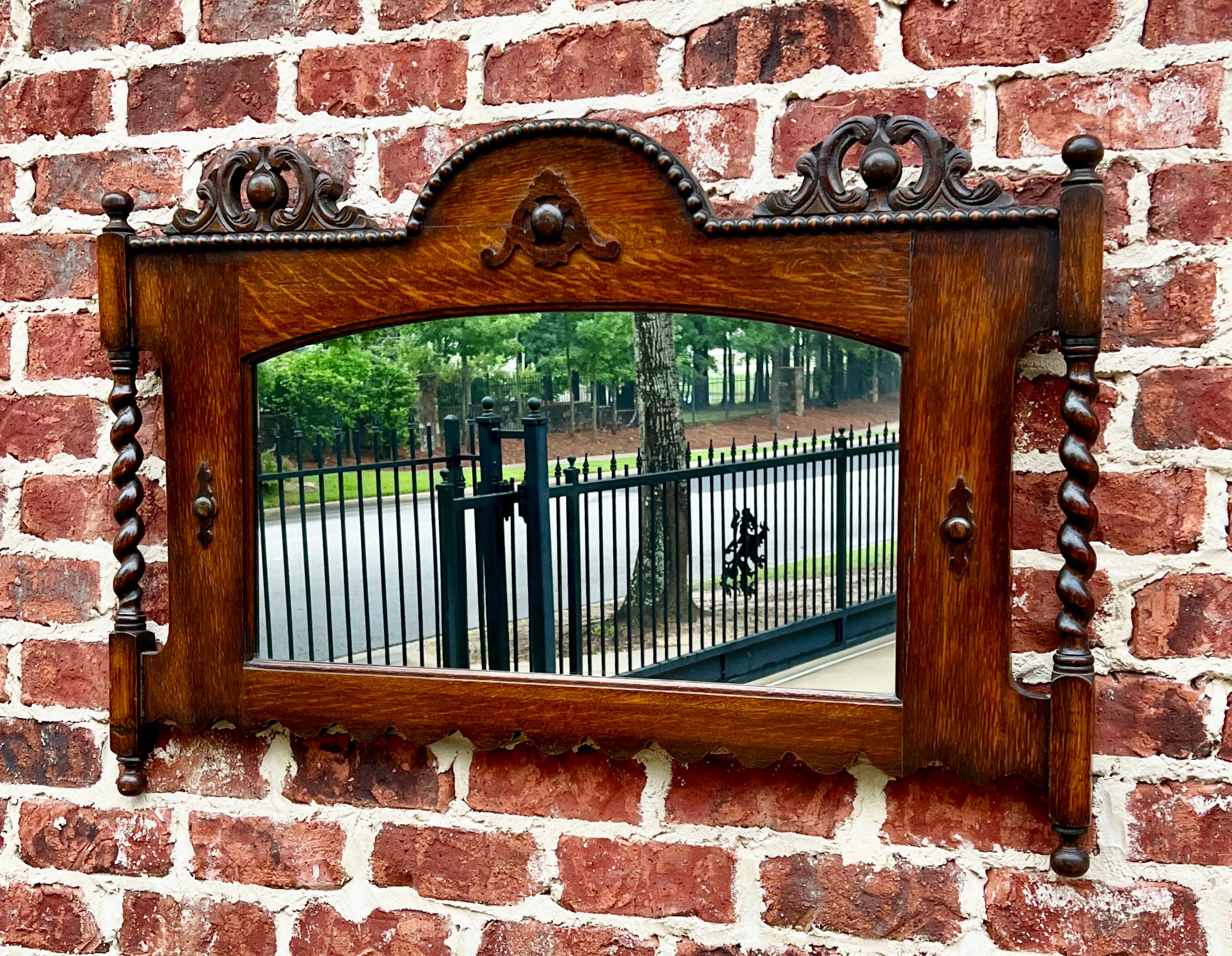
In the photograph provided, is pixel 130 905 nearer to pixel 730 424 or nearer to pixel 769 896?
pixel 769 896

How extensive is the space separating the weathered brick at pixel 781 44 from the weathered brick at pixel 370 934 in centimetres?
118

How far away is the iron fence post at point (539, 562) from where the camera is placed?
5.08 feet

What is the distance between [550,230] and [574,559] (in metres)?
0.42

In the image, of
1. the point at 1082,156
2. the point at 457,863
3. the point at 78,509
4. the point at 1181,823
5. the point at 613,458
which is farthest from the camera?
the point at 78,509

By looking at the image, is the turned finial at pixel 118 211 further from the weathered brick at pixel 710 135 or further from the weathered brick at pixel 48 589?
the weathered brick at pixel 710 135

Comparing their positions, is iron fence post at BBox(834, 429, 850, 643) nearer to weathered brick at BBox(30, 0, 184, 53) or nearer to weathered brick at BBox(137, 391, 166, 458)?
weathered brick at BBox(137, 391, 166, 458)

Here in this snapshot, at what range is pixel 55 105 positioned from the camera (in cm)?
171

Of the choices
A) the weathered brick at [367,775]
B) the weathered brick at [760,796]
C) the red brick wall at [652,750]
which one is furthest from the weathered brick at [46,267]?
the weathered brick at [760,796]

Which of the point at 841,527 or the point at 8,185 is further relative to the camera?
the point at 8,185

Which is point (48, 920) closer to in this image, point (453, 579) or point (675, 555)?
point (453, 579)

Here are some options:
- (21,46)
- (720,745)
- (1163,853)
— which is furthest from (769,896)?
(21,46)

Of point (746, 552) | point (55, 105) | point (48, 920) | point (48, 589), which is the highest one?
point (55, 105)

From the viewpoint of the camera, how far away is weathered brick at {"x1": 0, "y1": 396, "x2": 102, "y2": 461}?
1.72 m

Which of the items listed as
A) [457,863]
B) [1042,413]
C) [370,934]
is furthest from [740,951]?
[1042,413]
